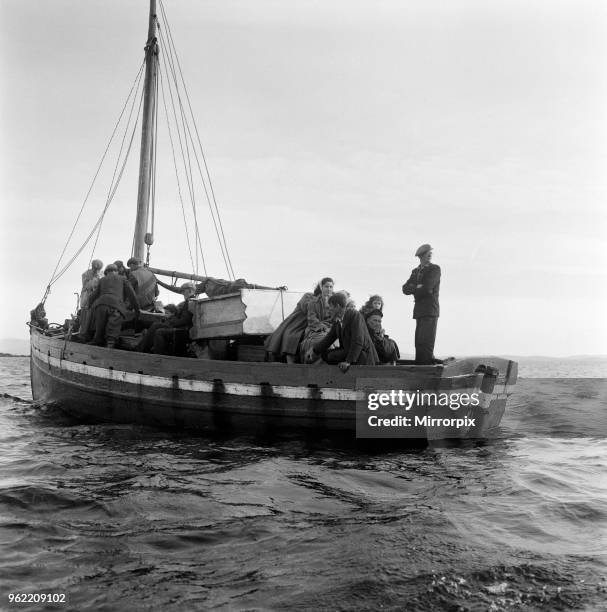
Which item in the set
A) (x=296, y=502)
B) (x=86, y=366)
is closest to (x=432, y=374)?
(x=296, y=502)

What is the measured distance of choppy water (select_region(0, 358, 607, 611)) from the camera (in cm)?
377

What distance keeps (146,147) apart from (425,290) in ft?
35.6

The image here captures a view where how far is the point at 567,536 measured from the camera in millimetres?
5051

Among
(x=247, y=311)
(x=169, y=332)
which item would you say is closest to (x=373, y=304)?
(x=247, y=311)

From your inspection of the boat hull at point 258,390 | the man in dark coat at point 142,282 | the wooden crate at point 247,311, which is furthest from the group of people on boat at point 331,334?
the man in dark coat at point 142,282

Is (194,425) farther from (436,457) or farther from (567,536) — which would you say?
(567,536)

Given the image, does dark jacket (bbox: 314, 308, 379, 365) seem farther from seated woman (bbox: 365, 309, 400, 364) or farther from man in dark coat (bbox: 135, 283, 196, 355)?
man in dark coat (bbox: 135, 283, 196, 355)

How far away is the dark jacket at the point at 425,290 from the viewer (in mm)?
9203

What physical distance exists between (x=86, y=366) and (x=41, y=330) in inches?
194

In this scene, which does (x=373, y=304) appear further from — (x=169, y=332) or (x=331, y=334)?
(x=169, y=332)

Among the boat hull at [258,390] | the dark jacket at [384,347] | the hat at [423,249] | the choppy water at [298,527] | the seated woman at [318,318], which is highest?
the hat at [423,249]

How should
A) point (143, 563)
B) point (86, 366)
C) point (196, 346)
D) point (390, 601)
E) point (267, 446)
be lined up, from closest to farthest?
1. point (390, 601)
2. point (143, 563)
3. point (267, 446)
4. point (196, 346)
5. point (86, 366)

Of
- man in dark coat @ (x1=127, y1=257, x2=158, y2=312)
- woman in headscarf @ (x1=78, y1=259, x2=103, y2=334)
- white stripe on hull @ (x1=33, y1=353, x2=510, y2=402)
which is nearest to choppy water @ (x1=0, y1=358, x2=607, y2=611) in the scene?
white stripe on hull @ (x1=33, y1=353, x2=510, y2=402)

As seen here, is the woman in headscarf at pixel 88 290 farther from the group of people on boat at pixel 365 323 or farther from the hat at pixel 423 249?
the hat at pixel 423 249
